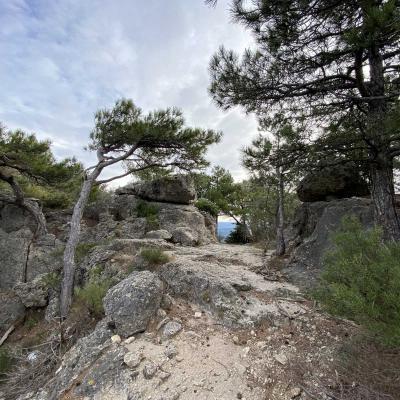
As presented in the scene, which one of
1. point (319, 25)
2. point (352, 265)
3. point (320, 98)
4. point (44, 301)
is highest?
point (319, 25)

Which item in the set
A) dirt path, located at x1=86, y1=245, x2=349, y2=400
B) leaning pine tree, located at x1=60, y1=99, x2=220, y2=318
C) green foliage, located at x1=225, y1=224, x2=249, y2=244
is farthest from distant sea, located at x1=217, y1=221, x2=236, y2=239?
dirt path, located at x1=86, y1=245, x2=349, y2=400

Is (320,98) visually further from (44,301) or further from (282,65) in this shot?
(44,301)

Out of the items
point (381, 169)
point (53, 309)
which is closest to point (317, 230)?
point (381, 169)

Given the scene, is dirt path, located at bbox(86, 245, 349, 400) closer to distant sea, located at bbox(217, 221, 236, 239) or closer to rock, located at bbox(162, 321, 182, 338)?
rock, located at bbox(162, 321, 182, 338)

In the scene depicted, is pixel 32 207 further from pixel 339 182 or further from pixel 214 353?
pixel 339 182

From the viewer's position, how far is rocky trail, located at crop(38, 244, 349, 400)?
2871 millimetres

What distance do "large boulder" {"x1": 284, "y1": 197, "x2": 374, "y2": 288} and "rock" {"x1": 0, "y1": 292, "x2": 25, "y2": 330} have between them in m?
7.16

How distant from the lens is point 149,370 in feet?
10.2

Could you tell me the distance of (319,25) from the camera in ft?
16.0

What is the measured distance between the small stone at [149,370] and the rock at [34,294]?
17.4 ft

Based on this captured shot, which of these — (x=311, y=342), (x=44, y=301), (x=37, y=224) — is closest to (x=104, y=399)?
(x=311, y=342)

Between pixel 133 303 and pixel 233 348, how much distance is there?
64.0 inches

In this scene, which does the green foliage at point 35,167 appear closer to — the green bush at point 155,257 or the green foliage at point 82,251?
the green foliage at point 82,251

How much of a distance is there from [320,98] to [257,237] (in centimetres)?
1196
